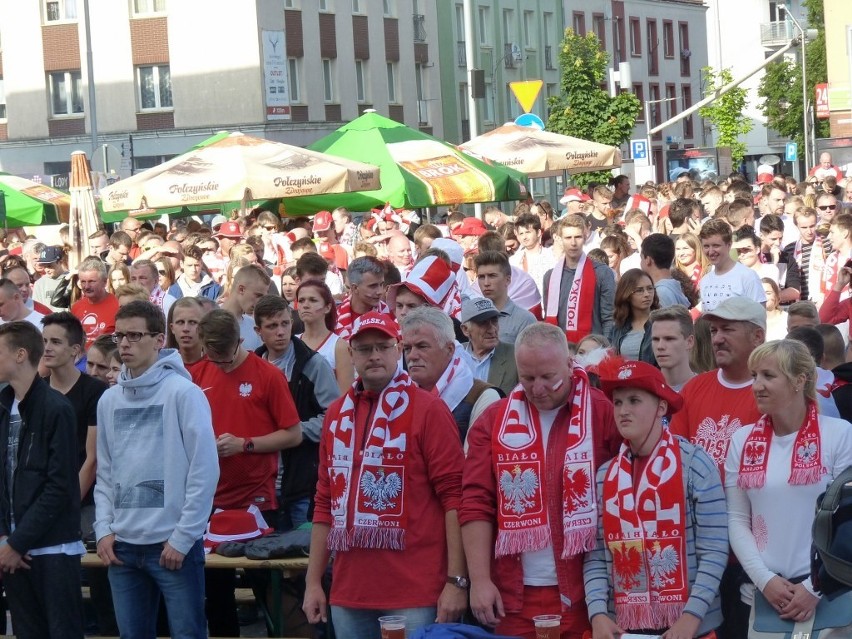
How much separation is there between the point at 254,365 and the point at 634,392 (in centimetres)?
280

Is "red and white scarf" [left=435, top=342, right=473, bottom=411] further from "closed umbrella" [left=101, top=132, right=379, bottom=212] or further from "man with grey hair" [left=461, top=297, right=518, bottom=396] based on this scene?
"closed umbrella" [left=101, top=132, right=379, bottom=212]

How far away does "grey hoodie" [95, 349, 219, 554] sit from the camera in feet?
21.3

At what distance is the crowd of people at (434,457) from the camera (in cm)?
525

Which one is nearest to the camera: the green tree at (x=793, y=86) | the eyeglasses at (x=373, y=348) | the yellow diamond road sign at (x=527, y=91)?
the eyeglasses at (x=373, y=348)

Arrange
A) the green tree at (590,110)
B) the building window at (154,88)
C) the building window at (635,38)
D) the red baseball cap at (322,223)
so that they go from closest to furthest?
the red baseball cap at (322,223) → the green tree at (590,110) → the building window at (154,88) → the building window at (635,38)

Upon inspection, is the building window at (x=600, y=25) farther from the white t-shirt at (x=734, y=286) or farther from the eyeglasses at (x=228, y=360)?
the eyeglasses at (x=228, y=360)

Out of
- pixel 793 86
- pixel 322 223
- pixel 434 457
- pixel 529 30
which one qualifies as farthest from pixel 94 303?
pixel 793 86

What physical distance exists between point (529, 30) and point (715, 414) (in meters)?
57.1

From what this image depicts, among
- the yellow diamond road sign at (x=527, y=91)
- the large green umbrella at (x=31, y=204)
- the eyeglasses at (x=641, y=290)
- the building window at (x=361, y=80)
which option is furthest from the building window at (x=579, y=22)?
the eyeglasses at (x=641, y=290)

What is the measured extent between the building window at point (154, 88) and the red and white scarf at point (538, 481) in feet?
136

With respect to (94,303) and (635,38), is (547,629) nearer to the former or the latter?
(94,303)

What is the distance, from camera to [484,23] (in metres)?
57.8

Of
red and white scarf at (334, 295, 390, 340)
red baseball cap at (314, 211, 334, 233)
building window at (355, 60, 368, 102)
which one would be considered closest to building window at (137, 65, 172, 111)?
building window at (355, 60, 368, 102)

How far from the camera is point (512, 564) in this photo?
17.5 ft
